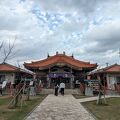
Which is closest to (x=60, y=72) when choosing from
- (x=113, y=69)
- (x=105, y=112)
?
(x=113, y=69)

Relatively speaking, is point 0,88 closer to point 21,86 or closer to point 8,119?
point 21,86

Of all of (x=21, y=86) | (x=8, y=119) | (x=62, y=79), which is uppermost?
(x=62, y=79)

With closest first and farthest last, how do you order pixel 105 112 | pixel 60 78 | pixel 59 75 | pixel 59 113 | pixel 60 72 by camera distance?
pixel 59 113 < pixel 105 112 < pixel 59 75 < pixel 60 72 < pixel 60 78

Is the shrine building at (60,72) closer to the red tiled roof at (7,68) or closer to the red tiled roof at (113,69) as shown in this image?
the red tiled roof at (113,69)

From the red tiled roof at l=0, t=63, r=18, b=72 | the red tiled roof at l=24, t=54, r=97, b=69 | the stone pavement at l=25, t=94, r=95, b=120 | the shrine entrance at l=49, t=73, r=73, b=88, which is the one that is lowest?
the stone pavement at l=25, t=94, r=95, b=120

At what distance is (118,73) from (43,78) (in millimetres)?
11462

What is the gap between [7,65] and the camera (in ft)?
127

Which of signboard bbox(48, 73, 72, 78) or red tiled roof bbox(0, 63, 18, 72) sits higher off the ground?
red tiled roof bbox(0, 63, 18, 72)

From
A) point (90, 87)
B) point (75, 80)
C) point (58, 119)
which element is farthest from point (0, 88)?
point (58, 119)

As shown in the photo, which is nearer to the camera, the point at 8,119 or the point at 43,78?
the point at 8,119

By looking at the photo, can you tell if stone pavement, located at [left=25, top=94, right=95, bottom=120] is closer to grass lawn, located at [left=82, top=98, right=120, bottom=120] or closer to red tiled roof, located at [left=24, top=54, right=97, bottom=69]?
grass lawn, located at [left=82, top=98, right=120, bottom=120]

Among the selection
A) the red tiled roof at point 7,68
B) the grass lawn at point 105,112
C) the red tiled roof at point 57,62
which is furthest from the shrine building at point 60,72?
the grass lawn at point 105,112

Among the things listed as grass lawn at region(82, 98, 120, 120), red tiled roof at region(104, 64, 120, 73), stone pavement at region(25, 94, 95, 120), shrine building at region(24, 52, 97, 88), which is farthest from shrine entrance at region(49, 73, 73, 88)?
stone pavement at region(25, 94, 95, 120)

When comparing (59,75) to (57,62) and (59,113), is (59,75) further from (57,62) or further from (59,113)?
(59,113)
